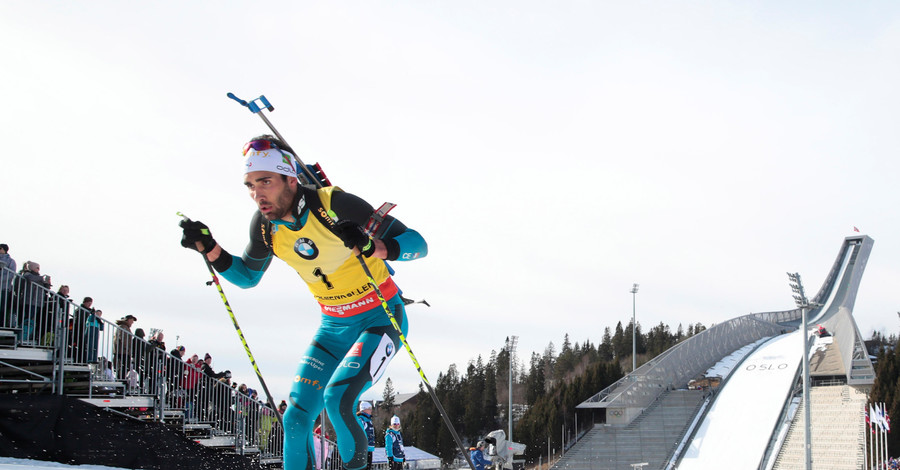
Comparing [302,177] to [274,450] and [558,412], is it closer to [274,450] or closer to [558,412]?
[274,450]

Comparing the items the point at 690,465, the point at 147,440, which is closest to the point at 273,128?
the point at 147,440

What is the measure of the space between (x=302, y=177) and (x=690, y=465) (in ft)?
85.2

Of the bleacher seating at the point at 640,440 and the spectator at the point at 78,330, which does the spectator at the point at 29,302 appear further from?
the bleacher seating at the point at 640,440

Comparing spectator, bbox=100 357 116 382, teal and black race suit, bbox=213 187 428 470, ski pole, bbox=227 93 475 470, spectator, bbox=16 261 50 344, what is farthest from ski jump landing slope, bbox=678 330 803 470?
teal and black race suit, bbox=213 187 428 470

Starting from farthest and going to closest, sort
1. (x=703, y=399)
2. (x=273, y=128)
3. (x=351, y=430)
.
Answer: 1. (x=703, y=399)
2. (x=273, y=128)
3. (x=351, y=430)

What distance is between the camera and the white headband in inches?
186

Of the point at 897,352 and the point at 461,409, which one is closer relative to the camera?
the point at 897,352

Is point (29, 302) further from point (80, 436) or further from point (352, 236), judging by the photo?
point (352, 236)

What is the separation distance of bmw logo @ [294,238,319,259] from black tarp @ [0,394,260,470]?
190 inches

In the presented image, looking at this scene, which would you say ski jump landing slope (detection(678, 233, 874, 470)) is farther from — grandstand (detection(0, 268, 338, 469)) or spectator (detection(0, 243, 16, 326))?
spectator (detection(0, 243, 16, 326))

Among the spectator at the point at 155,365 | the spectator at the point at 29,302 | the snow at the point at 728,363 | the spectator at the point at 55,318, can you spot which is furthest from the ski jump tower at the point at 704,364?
the spectator at the point at 29,302

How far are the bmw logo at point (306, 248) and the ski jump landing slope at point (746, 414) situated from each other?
979 inches

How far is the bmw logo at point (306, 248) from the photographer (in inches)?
193

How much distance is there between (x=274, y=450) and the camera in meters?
A: 12.8
